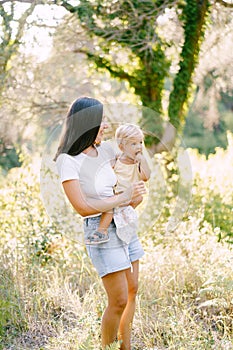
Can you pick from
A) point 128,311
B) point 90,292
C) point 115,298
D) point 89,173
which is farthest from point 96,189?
point 90,292

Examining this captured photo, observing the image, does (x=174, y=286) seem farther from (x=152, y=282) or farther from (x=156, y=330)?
(x=156, y=330)

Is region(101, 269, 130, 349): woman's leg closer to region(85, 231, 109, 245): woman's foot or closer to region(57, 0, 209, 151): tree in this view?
region(85, 231, 109, 245): woman's foot

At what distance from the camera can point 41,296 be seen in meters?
4.04

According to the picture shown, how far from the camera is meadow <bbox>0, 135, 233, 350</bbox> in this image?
3377mm

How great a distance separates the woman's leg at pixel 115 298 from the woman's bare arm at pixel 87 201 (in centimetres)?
36

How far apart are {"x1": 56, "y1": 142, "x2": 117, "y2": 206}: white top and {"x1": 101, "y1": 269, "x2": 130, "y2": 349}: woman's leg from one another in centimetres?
42

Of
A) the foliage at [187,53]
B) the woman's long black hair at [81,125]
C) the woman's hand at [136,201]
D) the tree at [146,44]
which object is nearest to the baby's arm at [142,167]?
the woman's hand at [136,201]

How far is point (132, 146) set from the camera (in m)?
2.78

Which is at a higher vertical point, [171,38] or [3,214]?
[171,38]

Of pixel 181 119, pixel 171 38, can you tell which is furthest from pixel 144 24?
pixel 181 119

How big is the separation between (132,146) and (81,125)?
0.29m

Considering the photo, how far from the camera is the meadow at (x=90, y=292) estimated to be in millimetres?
3377

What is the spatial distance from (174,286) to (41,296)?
0.98 m

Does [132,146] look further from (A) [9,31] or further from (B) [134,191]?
(A) [9,31]
